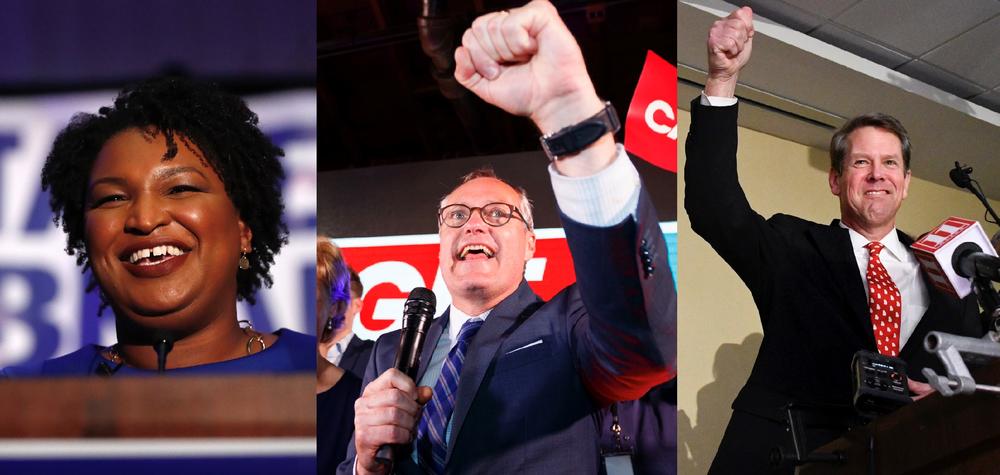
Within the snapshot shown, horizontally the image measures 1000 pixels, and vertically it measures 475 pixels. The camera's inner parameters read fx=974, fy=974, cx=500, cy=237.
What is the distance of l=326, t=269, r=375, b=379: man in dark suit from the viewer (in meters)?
2.50

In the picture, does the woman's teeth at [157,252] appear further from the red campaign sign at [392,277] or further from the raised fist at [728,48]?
Answer: the raised fist at [728,48]

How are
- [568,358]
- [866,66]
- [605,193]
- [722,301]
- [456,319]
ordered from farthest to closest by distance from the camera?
[722,301] → [866,66] → [456,319] → [568,358] → [605,193]

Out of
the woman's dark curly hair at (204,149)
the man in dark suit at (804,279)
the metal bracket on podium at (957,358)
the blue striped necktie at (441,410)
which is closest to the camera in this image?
the metal bracket on podium at (957,358)

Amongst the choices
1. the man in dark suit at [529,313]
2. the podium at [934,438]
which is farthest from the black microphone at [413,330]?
the podium at [934,438]

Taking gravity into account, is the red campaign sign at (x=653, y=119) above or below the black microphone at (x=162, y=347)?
above

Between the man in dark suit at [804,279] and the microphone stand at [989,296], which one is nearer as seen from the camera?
the microphone stand at [989,296]

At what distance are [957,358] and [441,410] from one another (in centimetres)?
117

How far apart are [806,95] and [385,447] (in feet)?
9.25

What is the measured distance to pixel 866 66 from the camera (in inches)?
163

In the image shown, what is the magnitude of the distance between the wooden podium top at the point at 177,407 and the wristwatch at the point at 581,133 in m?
0.99

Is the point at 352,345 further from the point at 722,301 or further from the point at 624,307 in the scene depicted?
the point at 722,301

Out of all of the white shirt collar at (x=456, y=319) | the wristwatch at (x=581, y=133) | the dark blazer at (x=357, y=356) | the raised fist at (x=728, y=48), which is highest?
the raised fist at (x=728, y=48)

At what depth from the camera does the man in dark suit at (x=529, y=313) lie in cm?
203

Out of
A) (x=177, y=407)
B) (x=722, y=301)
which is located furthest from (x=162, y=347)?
(x=722, y=301)
